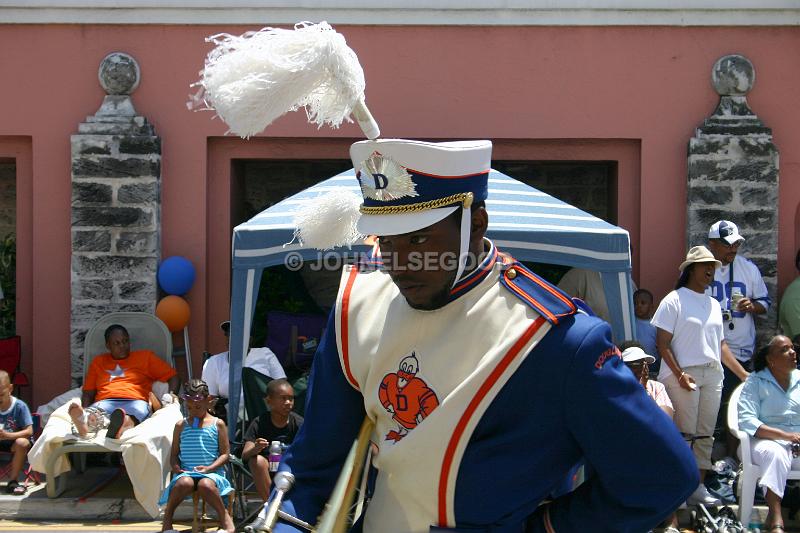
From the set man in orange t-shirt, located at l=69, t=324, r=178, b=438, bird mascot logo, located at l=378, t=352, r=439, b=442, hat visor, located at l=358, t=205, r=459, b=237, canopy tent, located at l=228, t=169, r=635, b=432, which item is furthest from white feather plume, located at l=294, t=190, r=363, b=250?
man in orange t-shirt, located at l=69, t=324, r=178, b=438

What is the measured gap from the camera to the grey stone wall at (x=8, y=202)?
33.1ft

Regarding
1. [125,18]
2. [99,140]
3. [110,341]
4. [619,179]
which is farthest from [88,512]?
[619,179]

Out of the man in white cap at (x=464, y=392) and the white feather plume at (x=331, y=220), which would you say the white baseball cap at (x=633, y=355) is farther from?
the man in white cap at (x=464, y=392)

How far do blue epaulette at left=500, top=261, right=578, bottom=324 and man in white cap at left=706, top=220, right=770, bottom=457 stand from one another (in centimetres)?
598

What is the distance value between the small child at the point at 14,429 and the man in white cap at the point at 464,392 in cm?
574

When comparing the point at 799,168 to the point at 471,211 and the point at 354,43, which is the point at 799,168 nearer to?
the point at 354,43

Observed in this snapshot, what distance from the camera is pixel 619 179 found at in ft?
29.7

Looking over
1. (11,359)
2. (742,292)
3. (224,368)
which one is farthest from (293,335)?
(742,292)

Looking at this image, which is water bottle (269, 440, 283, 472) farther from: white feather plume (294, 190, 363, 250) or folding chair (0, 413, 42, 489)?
white feather plume (294, 190, 363, 250)

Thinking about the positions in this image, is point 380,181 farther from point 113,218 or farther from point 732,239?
point 113,218

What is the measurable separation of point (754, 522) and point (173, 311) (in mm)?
4481

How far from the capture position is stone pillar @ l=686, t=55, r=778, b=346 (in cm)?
864

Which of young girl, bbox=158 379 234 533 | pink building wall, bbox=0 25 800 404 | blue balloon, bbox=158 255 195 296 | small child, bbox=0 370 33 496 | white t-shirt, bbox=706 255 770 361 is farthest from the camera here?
pink building wall, bbox=0 25 800 404

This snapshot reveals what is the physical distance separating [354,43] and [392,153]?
21.8ft
